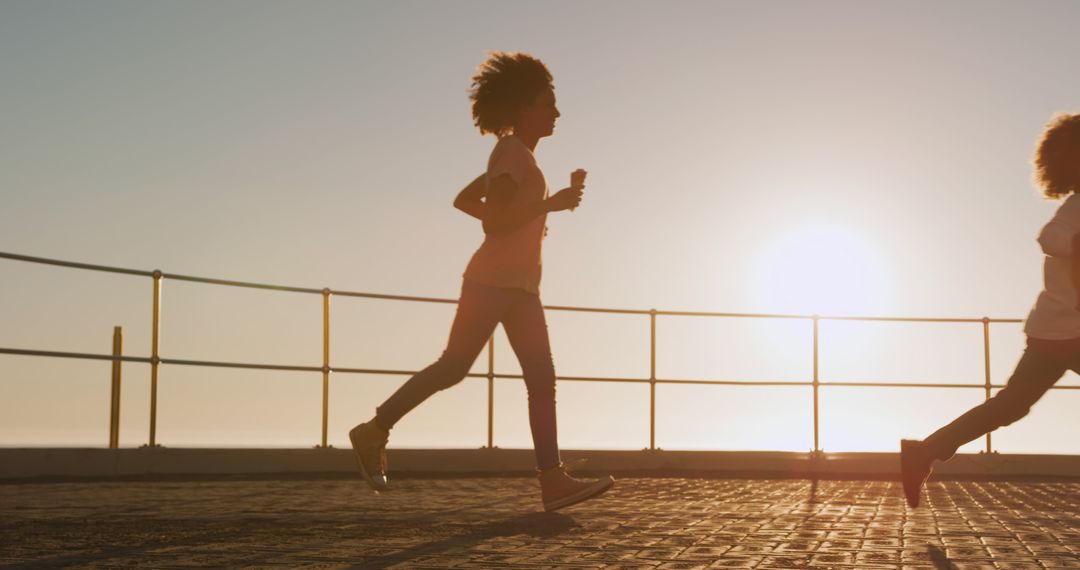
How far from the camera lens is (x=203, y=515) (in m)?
6.05

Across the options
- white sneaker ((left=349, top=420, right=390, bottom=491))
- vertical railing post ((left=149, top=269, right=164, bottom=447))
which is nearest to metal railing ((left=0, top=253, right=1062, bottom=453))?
vertical railing post ((left=149, top=269, right=164, bottom=447))

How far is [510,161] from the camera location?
5996 mm

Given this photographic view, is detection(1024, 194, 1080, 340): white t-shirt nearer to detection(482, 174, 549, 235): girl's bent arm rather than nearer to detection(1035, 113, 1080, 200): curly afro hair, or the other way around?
detection(1035, 113, 1080, 200): curly afro hair

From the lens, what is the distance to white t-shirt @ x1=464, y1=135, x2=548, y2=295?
5980 millimetres

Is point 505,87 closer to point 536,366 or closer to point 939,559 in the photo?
point 536,366

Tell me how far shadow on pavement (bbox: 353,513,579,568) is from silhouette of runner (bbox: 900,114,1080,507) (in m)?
1.64

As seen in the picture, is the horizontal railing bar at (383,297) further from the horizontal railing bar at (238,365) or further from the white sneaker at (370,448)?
the white sneaker at (370,448)

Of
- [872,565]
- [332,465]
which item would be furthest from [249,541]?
[332,465]

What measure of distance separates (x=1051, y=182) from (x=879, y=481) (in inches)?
161

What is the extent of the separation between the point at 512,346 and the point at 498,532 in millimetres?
1084

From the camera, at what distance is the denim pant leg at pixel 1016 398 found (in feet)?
19.7

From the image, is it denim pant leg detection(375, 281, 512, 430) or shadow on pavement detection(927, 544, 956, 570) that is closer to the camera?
shadow on pavement detection(927, 544, 956, 570)

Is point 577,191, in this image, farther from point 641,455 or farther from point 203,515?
point 641,455

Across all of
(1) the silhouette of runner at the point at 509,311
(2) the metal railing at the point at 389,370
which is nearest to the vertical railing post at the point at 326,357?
(2) the metal railing at the point at 389,370
